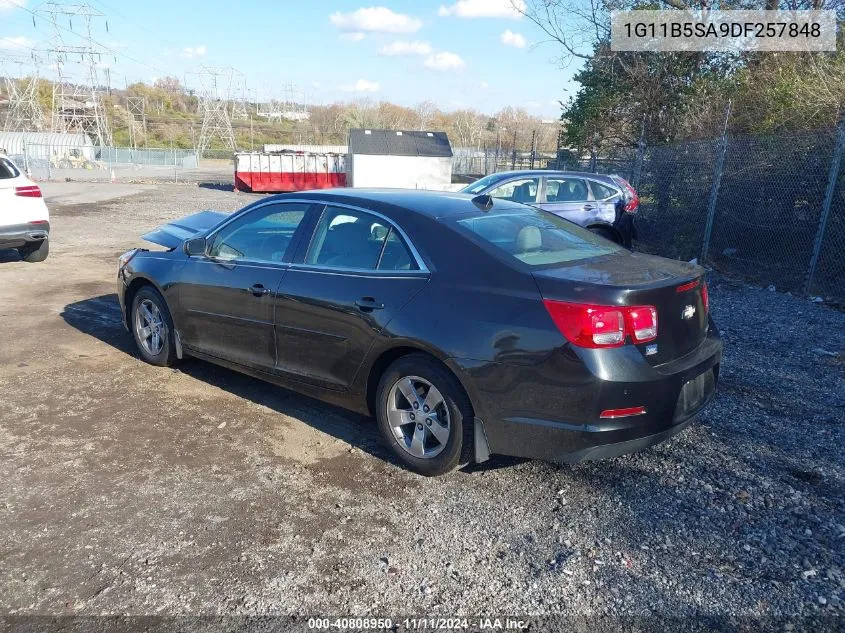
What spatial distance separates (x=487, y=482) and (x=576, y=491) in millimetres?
495

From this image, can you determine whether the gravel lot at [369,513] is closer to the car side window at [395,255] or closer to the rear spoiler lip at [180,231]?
the car side window at [395,255]

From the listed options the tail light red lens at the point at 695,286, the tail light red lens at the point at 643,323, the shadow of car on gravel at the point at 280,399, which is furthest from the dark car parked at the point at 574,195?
the tail light red lens at the point at 643,323

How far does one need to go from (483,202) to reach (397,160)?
29.0m

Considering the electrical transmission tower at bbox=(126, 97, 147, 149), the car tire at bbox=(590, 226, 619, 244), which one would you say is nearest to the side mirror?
the car tire at bbox=(590, 226, 619, 244)

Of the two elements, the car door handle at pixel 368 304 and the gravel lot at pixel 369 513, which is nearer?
the gravel lot at pixel 369 513

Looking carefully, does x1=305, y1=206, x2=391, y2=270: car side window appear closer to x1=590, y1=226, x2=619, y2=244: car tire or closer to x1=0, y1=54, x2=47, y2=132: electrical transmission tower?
x1=590, y1=226, x2=619, y2=244: car tire

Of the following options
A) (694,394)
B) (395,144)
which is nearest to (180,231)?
(694,394)

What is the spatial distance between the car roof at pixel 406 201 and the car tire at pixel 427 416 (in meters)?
0.95

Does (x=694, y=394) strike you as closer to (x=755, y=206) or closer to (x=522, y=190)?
(x=522, y=190)

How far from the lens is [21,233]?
31.8ft

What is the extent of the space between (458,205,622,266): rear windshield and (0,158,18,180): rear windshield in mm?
8285

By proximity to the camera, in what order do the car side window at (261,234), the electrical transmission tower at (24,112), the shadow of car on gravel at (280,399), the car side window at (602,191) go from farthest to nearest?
the electrical transmission tower at (24,112)
the car side window at (602,191)
the car side window at (261,234)
the shadow of car on gravel at (280,399)

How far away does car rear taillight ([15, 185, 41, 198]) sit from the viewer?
959 cm

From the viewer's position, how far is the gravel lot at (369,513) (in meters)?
2.82
